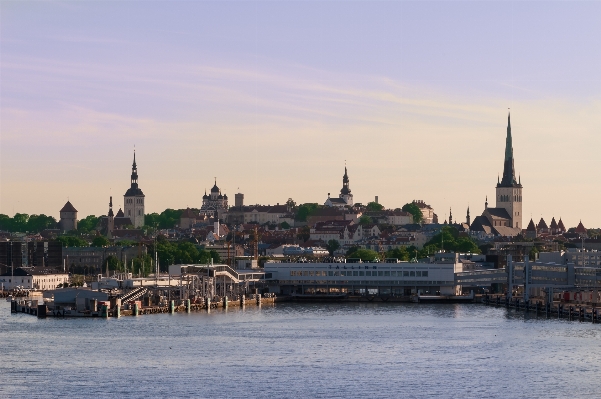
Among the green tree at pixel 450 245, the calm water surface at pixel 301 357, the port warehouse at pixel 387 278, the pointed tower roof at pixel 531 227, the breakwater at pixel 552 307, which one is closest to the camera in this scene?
the calm water surface at pixel 301 357

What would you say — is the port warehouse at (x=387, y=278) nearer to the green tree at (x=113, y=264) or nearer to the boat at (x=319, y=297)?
the boat at (x=319, y=297)

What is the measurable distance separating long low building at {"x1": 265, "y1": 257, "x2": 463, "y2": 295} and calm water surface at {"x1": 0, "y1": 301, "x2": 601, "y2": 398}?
22.2 meters

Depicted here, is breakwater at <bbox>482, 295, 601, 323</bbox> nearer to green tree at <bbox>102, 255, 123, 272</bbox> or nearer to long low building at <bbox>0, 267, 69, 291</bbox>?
long low building at <bbox>0, 267, 69, 291</bbox>

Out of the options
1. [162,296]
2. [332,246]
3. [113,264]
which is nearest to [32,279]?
[113,264]

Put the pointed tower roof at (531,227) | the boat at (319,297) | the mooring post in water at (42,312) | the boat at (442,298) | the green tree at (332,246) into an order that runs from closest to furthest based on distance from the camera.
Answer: the mooring post in water at (42,312) < the boat at (442,298) < the boat at (319,297) < the green tree at (332,246) < the pointed tower roof at (531,227)

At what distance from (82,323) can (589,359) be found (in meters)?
29.2

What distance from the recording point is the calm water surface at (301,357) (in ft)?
155

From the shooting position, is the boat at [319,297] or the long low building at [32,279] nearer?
the boat at [319,297]

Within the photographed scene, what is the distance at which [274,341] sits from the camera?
62.3 m

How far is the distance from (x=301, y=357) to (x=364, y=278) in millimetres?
46962

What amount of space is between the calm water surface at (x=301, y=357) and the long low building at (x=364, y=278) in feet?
73.0

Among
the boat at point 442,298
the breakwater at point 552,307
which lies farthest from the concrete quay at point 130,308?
the breakwater at point 552,307

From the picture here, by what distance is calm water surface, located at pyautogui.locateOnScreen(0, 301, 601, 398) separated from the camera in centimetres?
4725

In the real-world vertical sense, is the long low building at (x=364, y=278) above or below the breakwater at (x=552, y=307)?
above
